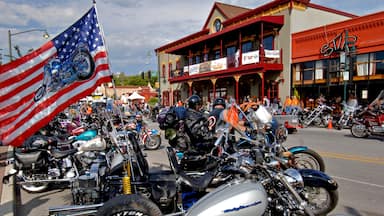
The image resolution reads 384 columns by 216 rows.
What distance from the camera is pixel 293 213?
9.56 ft

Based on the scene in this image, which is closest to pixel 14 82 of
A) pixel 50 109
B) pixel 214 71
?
pixel 50 109

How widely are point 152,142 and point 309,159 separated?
6037mm

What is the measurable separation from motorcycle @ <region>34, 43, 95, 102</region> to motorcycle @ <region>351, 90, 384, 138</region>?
36.9 ft

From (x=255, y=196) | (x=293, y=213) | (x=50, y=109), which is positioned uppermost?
(x=50, y=109)

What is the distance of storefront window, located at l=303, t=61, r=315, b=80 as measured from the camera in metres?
20.1

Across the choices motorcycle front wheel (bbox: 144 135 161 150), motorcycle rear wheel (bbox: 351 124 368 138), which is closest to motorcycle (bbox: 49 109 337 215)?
motorcycle front wheel (bbox: 144 135 161 150)

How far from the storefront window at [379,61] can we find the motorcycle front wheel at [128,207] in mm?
18602

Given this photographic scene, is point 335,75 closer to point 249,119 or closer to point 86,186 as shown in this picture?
point 249,119

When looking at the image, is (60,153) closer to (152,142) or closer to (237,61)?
(152,142)

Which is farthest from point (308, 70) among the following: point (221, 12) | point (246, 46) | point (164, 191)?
point (164, 191)

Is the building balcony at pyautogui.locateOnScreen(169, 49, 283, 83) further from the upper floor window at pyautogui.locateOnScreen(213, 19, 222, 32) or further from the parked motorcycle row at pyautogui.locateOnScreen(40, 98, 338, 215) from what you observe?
the parked motorcycle row at pyautogui.locateOnScreen(40, 98, 338, 215)

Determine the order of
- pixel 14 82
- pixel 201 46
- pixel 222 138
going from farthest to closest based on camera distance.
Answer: pixel 201 46, pixel 222 138, pixel 14 82

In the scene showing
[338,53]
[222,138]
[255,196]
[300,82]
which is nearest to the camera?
[255,196]

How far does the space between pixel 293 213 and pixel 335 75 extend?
1844cm
